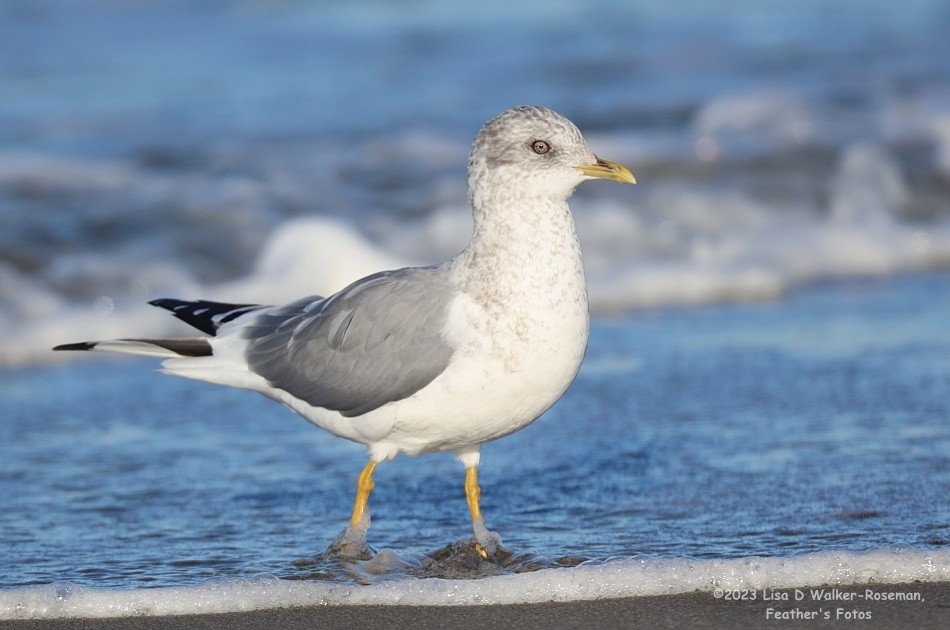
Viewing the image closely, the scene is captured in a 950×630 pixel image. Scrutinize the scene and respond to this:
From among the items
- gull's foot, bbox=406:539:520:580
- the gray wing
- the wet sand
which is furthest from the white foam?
the gray wing

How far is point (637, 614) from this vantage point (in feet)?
12.8

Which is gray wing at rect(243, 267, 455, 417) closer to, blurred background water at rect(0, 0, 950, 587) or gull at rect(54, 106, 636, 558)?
gull at rect(54, 106, 636, 558)

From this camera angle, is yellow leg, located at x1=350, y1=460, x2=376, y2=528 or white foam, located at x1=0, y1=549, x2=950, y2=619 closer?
white foam, located at x1=0, y1=549, x2=950, y2=619

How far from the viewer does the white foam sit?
406 centimetres

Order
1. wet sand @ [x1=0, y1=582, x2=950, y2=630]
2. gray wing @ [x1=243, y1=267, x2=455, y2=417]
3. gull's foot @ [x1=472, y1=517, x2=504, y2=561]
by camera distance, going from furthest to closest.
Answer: gull's foot @ [x1=472, y1=517, x2=504, y2=561]
gray wing @ [x1=243, y1=267, x2=455, y2=417]
wet sand @ [x1=0, y1=582, x2=950, y2=630]

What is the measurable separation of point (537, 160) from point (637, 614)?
1.48 m

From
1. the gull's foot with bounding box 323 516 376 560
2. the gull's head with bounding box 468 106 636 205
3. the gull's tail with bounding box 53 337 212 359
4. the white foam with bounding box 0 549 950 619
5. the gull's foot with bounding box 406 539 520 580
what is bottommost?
the white foam with bounding box 0 549 950 619

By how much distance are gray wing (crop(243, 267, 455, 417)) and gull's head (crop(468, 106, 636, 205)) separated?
1.25 feet

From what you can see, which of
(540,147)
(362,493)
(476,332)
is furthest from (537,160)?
(362,493)

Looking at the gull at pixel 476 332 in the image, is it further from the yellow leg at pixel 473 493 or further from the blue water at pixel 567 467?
the blue water at pixel 567 467

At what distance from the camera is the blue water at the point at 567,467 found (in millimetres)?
4652

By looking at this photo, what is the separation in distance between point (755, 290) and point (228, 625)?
5540 millimetres

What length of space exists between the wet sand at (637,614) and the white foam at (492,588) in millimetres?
40

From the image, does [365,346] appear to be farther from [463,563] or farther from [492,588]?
[492,588]
